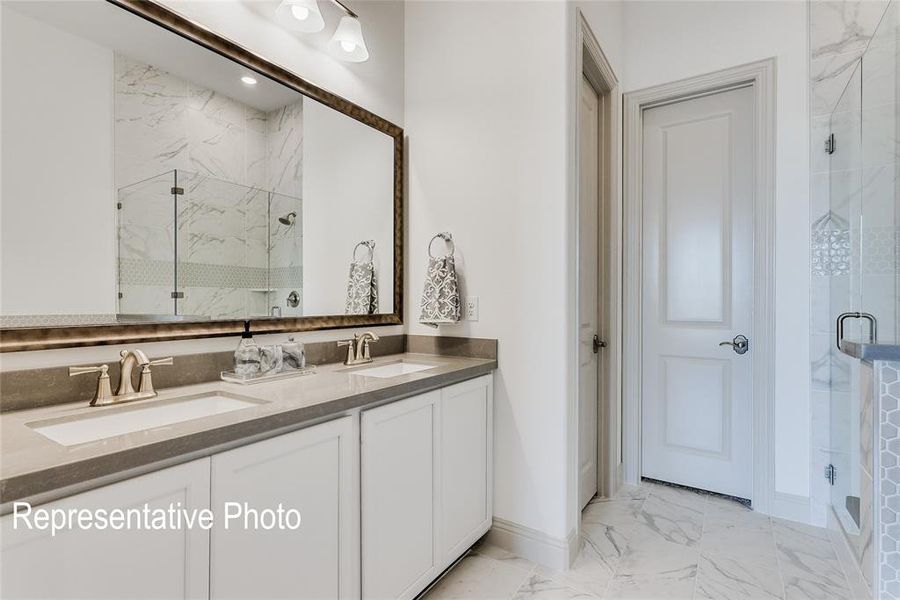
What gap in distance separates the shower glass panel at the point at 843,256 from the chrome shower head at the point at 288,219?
2443 millimetres

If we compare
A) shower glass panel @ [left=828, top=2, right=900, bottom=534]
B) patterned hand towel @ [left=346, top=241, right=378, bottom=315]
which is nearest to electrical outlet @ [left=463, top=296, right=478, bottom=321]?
patterned hand towel @ [left=346, top=241, right=378, bottom=315]

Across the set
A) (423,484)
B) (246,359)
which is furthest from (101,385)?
(423,484)

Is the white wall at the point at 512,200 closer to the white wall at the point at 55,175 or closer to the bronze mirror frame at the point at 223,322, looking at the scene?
the bronze mirror frame at the point at 223,322

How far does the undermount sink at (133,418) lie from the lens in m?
1.04

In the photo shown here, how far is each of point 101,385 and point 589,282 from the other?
220cm

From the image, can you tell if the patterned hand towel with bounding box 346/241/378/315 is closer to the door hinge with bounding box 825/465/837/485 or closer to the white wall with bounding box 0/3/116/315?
the white wall with bounding box 0/3/116/315

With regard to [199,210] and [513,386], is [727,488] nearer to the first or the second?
[513,386]

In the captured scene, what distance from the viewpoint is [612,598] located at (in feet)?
5.60

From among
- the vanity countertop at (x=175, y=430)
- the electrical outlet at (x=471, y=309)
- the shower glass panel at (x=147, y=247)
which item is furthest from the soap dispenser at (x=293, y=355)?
the electrical outlet at (x=471, y=309)

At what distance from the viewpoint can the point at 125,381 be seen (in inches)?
48.6

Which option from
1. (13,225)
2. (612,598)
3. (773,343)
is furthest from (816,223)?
(13,225)

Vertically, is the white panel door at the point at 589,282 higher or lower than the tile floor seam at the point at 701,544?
higher

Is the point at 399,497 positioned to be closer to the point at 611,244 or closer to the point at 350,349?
the point at 350,349

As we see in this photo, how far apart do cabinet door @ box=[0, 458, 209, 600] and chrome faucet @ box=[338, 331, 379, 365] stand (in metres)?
1.00
